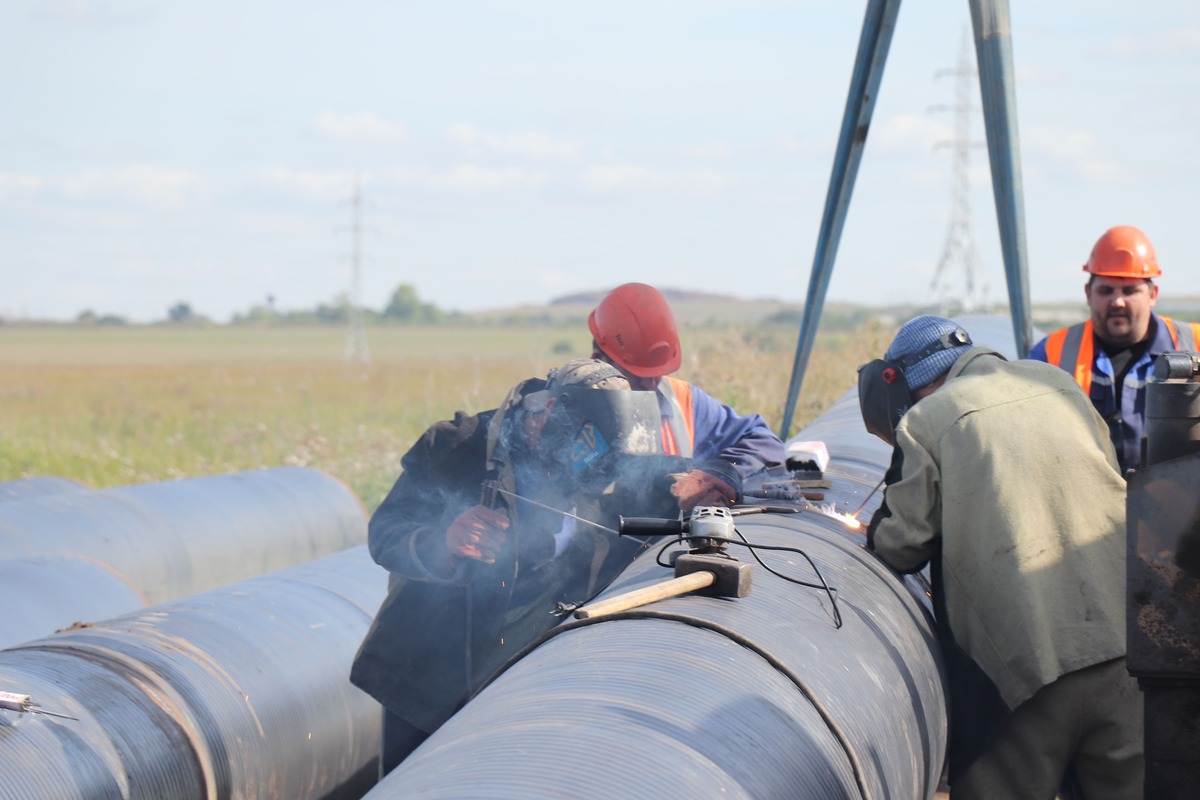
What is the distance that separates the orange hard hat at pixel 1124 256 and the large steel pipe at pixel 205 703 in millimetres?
3672

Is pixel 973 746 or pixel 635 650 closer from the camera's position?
pixel 635 650

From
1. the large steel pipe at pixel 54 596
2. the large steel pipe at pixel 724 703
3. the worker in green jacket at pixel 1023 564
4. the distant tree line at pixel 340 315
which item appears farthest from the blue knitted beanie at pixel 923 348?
the distant tree line at pixel 340 315

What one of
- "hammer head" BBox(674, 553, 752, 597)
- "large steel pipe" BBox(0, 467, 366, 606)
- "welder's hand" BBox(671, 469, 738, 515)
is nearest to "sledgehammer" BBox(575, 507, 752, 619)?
"hammer head" BBox(674, 553, 752, 597)

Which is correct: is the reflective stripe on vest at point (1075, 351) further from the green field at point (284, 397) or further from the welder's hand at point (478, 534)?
the green field at point (284, 397)

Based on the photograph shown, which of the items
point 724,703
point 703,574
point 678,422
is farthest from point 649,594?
point 678,422

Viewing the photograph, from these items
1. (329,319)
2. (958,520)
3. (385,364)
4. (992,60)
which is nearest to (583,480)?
(958,520)

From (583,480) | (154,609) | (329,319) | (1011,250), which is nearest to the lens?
(583,480)

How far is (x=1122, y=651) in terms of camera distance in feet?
10.7

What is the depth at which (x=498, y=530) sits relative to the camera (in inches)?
160

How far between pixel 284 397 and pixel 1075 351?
2700cm

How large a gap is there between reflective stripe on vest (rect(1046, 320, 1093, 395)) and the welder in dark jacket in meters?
2.15

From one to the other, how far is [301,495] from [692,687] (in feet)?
23.2

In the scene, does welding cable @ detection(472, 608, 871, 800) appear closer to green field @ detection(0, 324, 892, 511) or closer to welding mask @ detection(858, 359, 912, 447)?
welding mask @ detection(858, 359, 912, 447)

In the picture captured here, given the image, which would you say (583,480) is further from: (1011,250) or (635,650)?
(1011,250)
